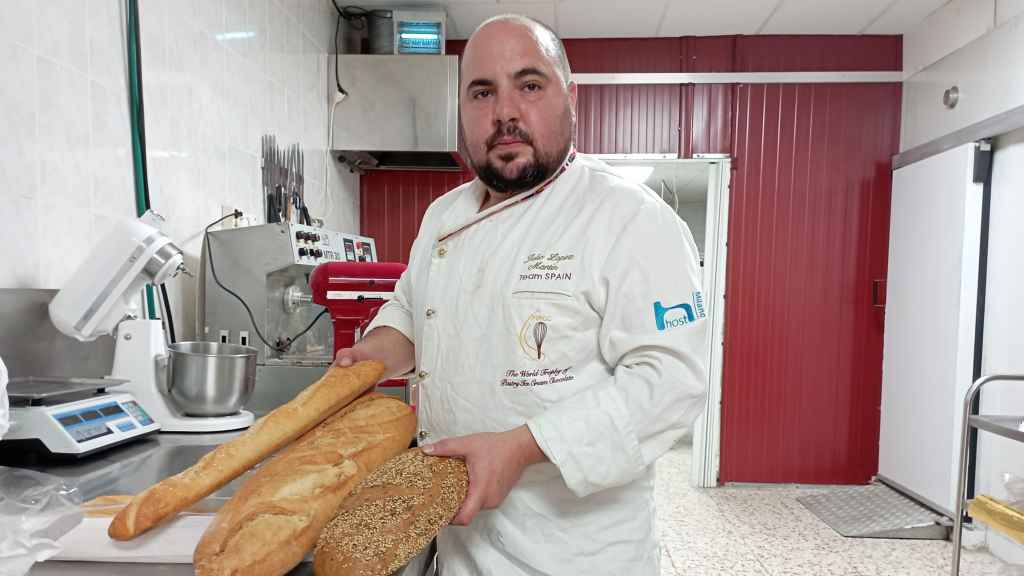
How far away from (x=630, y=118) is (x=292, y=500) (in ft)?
12.2

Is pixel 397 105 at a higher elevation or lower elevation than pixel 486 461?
higher

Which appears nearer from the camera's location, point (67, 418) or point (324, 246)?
point (67, 418)

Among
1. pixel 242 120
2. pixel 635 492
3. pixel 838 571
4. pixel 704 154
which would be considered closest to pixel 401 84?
pixel 242 120

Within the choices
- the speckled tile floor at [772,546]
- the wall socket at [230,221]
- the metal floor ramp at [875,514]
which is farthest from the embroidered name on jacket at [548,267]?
the metal floor ramp at [875,514]

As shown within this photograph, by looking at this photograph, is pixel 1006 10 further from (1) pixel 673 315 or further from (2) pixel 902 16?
(1) pixel 673 315

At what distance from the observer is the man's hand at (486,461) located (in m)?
0.73

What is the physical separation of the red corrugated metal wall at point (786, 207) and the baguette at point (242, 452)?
3185mm

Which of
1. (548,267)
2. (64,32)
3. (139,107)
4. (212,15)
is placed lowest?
(548,267)

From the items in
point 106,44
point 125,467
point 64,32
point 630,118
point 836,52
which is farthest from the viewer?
point 630,118

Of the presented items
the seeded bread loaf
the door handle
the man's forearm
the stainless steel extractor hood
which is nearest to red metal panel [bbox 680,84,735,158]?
the door handle

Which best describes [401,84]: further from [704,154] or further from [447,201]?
[447,201]

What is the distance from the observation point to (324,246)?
228 centimetres

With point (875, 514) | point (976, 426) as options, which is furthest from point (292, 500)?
point (875, 514)

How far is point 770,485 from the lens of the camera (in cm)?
405
